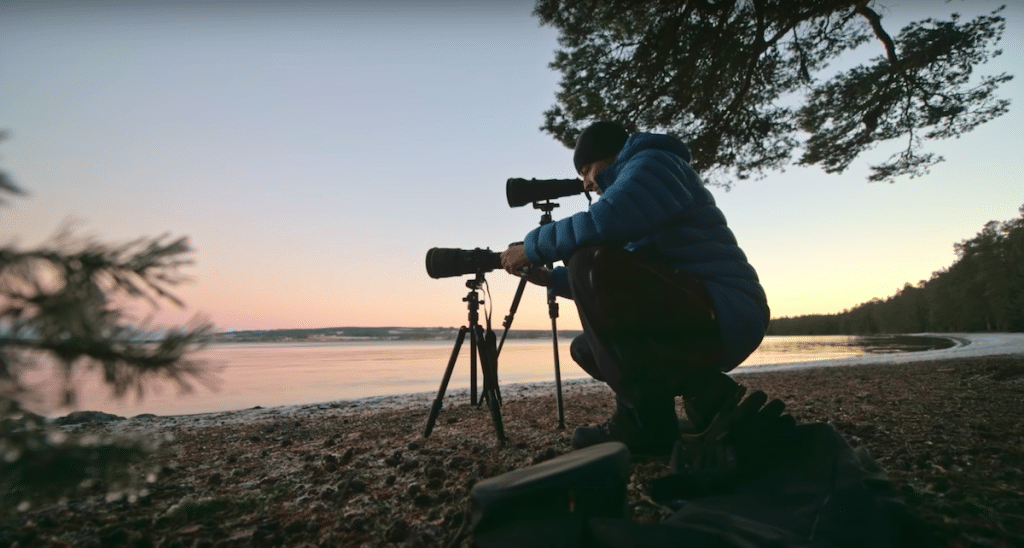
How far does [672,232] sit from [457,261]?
109cm

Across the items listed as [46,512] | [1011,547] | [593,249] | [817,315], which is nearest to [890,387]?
[1011,547]

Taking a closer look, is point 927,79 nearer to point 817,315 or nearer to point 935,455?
point 935,455

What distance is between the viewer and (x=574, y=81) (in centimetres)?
634

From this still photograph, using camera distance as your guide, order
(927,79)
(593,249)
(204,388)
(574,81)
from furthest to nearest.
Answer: (574,81) < (927,79) < (593,249) < (204,388)

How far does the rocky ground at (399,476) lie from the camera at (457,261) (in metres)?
0.95

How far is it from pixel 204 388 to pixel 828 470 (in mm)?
1688

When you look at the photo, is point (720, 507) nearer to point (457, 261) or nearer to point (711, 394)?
point (711, 394)

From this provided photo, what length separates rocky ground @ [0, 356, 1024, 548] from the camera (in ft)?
4.34

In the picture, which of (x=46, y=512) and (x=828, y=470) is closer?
(x=828, y=470)

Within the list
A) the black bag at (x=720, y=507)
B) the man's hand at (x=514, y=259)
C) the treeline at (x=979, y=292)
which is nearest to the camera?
the black bag at (x=720, y=507)

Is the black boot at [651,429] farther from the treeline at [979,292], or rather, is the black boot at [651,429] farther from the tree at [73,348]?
the treeline at [979,292]

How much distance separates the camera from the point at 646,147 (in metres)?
1.95

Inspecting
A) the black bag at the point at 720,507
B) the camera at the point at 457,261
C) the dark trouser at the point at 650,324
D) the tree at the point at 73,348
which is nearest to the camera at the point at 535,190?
the camera at the point at 457,261

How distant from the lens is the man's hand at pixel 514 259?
208 cm
